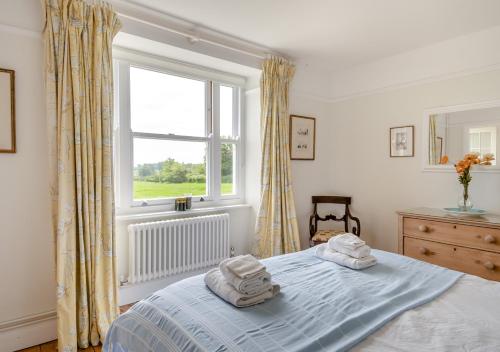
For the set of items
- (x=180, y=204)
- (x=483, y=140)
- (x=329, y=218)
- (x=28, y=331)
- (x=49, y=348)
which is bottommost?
(x=49, y=348)

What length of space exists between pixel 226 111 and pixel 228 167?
0.68 meters

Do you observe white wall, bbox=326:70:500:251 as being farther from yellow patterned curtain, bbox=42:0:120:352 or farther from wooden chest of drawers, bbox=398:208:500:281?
yellow patterned curtain, bbox=42:0:120:352

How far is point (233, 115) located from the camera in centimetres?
365

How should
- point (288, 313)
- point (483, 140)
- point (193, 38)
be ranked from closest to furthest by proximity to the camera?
Result: point (288, 313) → point (193, 38) → point (483, 140)

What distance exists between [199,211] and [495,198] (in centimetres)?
286

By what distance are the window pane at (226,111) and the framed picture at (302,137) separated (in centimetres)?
77

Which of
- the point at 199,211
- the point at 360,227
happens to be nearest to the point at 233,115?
the point at 199,211

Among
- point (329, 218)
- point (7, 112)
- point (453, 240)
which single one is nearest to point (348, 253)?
point (453, 240)

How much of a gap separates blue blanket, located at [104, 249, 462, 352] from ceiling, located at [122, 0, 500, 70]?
2049mm

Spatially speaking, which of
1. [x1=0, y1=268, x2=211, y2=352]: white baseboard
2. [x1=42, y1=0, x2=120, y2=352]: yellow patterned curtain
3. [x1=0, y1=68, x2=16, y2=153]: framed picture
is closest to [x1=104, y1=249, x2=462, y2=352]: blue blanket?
[x1=42, y1=0, x2=120, y2=352]: yellow patterned curtain

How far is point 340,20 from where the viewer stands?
2.62m

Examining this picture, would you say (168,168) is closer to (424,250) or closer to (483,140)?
(424,250)

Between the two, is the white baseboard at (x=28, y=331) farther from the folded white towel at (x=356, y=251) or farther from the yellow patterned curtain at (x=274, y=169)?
the folded white towel at (x=356, y=251)

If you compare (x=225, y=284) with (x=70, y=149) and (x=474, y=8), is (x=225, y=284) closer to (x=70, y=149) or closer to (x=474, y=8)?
(x=70, y=149)
